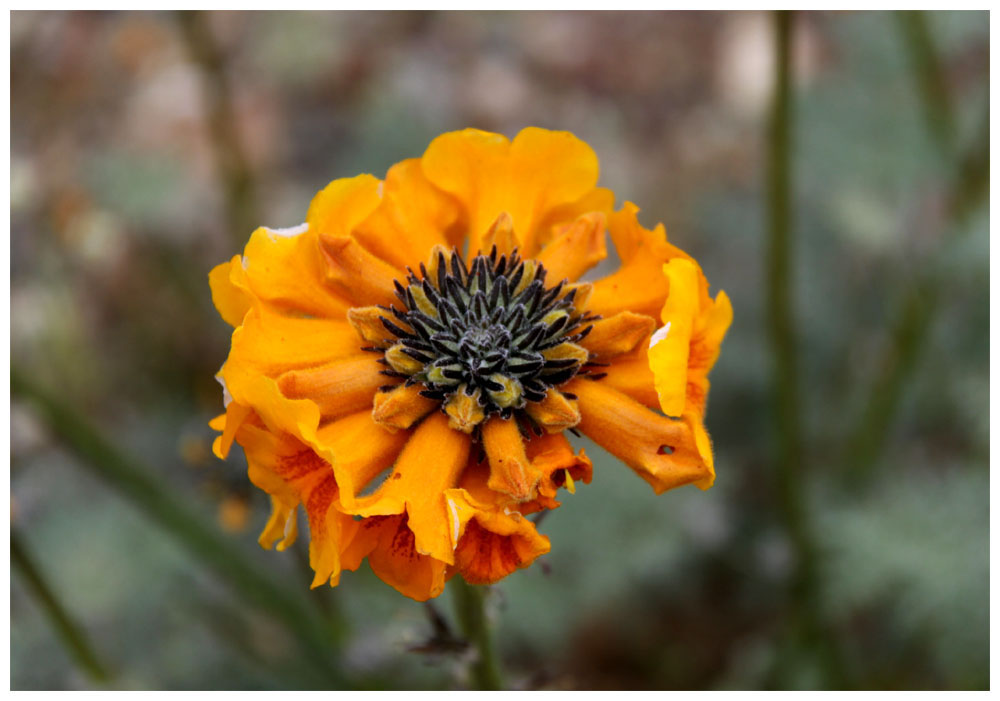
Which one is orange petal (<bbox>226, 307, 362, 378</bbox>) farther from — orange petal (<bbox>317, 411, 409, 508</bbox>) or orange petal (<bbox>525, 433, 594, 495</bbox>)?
orange petal (<bbox>525, 433, 594, 495</bbox>)

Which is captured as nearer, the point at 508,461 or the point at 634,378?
the point at 508,461

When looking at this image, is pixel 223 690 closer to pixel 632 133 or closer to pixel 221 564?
pixel 221 564

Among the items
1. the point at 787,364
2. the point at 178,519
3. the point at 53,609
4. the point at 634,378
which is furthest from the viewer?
the point at 787,364

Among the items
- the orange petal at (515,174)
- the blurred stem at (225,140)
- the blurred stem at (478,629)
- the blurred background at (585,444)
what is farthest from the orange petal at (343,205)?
the blurred stem at (225,140)

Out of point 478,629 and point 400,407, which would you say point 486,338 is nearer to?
point 400,407

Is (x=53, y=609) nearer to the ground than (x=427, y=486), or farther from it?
nearer to the ground

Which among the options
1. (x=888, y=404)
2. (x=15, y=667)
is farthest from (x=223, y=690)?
(x=888, y=404)

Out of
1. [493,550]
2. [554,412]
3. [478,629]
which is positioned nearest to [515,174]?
[554,412]
